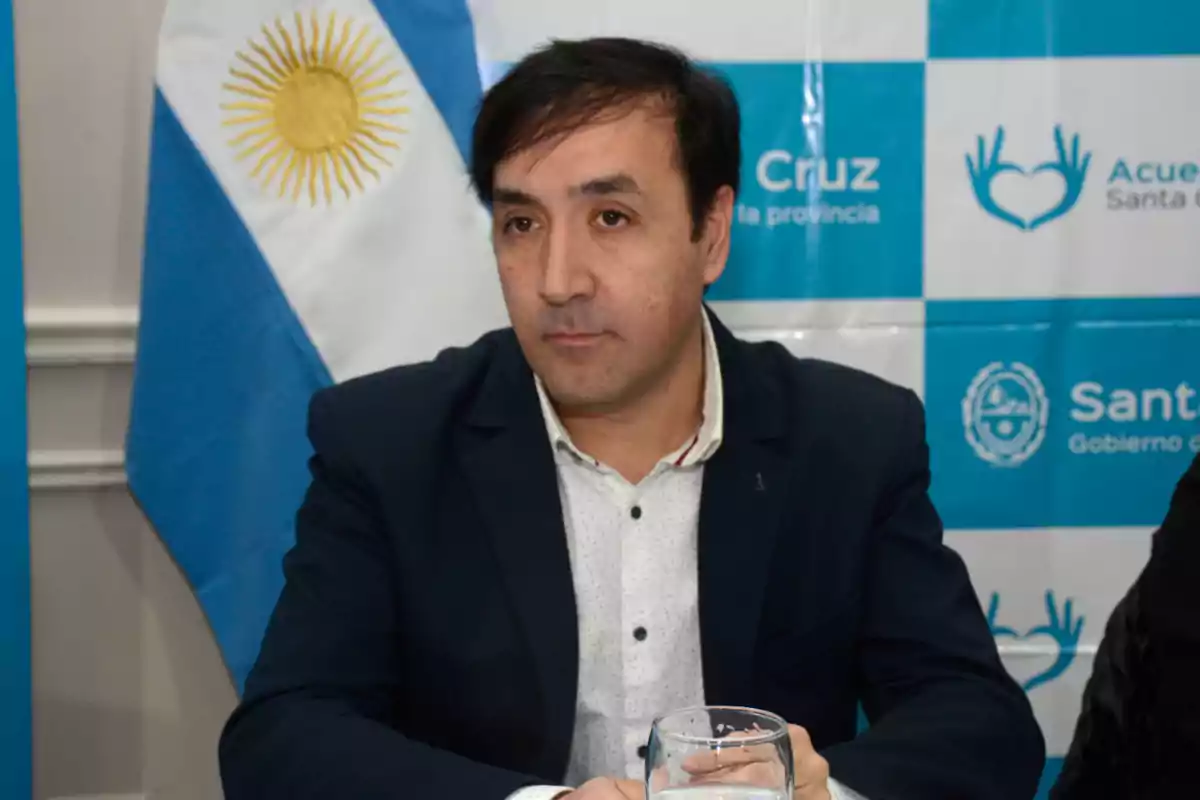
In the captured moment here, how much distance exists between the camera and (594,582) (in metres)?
1.64

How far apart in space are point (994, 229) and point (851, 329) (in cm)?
33

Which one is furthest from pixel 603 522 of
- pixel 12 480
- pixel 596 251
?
pixel 12 480

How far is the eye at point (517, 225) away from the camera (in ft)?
5.41

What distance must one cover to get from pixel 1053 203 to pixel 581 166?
3.87ft

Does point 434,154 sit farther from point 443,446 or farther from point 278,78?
point 443,446

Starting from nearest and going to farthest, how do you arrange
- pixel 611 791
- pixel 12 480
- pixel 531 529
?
pixel 611 791 → pixel 531 529 → pixel 12 480

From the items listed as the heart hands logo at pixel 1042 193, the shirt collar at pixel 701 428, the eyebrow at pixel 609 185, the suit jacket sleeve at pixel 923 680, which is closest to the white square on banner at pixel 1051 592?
the heart hands logo at pixel 1042 193

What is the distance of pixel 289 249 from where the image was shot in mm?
2285

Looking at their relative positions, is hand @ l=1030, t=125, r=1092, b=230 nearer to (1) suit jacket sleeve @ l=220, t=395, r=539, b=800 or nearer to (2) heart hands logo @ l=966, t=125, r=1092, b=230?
(2) heart hands logo @ l=966, t=125, r=1092, b=230

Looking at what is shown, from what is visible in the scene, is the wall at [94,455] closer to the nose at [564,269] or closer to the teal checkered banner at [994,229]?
the teal checkered banner at [994,229]

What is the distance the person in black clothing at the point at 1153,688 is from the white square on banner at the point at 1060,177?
1.39m

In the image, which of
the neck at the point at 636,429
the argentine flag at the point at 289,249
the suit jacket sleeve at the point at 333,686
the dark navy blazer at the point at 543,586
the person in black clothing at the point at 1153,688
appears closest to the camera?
the person in black clothing at the point at 1153,688

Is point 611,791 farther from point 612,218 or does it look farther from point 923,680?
point 612,218

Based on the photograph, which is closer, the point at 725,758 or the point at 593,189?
the point at 725,758
